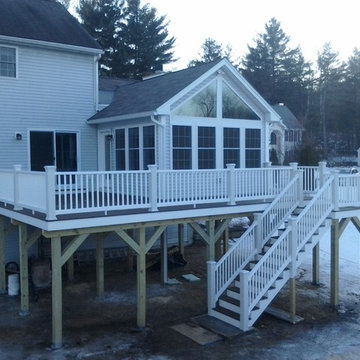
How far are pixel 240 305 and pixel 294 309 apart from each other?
1.53 meters

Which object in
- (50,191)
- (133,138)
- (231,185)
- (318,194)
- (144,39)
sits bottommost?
(318,194)

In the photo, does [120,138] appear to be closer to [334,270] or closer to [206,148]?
[206,148]

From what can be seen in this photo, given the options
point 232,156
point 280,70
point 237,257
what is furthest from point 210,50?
point 237,257

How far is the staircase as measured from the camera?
9.86m

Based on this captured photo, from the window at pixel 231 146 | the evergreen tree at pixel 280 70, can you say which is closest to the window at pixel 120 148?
the window at pixel 231 146

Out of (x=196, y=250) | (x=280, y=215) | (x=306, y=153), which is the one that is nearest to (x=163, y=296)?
(x=280, y=215)

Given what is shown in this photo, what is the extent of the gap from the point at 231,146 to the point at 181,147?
1875 millimetres

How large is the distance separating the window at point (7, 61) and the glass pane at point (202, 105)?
17.9 ft

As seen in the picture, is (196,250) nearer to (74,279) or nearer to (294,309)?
(74,279)

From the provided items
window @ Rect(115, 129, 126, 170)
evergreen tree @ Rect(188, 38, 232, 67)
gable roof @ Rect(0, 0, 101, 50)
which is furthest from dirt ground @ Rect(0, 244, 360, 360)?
evergreen tree @ Rect(188, 38, 232, 67)

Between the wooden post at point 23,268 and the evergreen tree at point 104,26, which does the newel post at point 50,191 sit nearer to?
the wooden post at point 23,268

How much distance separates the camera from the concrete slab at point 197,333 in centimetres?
917

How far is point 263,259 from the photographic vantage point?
989cm

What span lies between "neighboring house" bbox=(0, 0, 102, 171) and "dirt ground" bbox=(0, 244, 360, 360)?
4.26 m
